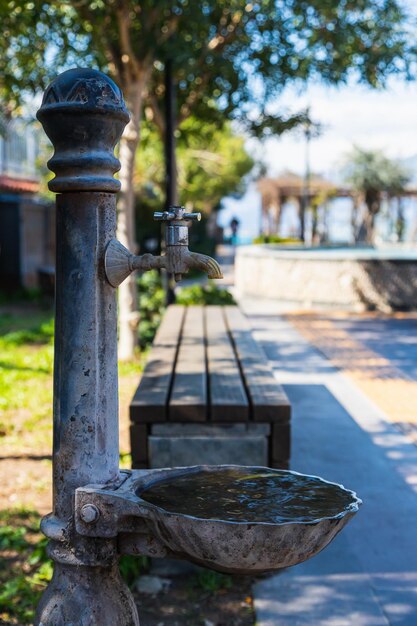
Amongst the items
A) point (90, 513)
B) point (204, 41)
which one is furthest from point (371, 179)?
point (90, 513)

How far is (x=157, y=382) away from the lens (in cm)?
396

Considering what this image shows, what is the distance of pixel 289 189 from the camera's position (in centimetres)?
3819

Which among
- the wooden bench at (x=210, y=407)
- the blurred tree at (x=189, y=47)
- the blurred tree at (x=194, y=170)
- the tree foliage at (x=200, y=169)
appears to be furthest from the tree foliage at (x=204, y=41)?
the tree foliage at (x=200, y=169)

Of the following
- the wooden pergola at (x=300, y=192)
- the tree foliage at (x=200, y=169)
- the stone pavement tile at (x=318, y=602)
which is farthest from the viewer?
the wooden pergola at (x=300, y=192)

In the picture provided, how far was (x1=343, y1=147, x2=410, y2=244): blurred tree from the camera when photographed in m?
34.2

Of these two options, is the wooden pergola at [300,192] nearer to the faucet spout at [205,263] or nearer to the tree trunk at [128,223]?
the tree trunk at [128,223]

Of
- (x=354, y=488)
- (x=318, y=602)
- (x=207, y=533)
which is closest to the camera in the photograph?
(x=207, y=533)

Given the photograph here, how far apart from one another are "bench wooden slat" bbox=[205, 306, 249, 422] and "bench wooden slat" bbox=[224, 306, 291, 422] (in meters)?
0.04

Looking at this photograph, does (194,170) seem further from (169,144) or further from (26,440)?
(26,440)

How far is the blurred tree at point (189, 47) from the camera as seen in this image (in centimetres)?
877

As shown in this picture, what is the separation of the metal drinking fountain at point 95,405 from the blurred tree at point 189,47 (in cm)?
626

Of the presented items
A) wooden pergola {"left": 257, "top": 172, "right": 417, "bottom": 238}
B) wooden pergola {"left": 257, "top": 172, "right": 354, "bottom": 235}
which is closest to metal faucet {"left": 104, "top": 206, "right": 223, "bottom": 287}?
wooden pergola {"left": 257, "top": 172, "right": 417, "bottom": 238}

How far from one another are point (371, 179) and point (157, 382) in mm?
36815

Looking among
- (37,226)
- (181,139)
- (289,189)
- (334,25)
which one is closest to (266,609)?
(334,25)
